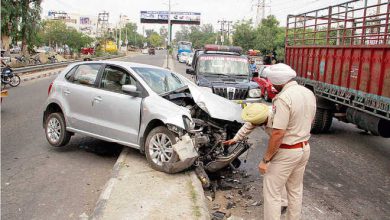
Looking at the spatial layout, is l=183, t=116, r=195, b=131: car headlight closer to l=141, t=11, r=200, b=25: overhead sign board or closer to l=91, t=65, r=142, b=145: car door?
l=91, t=65, r=142, b=145: car door

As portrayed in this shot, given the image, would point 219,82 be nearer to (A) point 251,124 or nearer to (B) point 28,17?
(A) point 251,124

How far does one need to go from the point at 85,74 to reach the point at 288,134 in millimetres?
4440

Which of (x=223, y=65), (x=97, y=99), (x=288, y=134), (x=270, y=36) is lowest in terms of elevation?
(x=97, y=99)

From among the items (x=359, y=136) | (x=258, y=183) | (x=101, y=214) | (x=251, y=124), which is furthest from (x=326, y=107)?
(x=101, y=214)

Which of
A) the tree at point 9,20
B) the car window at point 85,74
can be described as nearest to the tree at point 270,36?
the tree at point 9,20

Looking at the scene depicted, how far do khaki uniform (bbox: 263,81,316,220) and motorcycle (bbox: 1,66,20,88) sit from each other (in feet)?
51.4

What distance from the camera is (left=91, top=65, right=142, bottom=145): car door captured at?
612 cm

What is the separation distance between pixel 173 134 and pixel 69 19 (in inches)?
4663

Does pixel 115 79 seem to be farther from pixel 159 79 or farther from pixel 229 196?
pixel 229 196

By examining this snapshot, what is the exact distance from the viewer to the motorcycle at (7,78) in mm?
16875

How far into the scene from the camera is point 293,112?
369 cm

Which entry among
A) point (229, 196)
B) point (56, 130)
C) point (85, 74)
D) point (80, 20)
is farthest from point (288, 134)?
point (80, 20)

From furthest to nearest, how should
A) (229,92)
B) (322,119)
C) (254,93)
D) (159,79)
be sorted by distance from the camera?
1. (254,93)
2. (229,92)
3. (322,119)
4. (159,79)

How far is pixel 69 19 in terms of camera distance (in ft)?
378
